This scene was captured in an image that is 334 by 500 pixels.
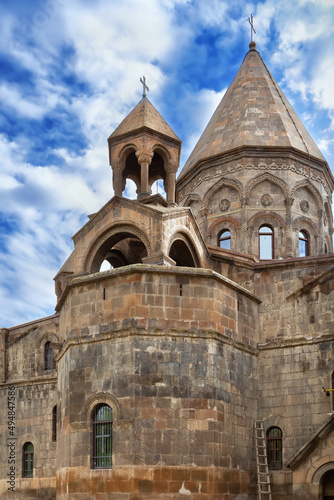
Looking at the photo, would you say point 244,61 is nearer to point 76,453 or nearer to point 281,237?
point 281,237

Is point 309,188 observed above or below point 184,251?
above

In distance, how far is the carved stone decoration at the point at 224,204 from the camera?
24359 millimetres

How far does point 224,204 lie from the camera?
24422 millimetres

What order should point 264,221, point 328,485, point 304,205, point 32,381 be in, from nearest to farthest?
point 328,485 < point 264,221 < point 304,205 < point 32,381

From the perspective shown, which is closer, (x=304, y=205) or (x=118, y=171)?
(x=118, y=171)

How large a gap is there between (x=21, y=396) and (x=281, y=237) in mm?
11141

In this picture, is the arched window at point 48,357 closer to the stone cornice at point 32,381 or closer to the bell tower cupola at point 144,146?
the stone cornice at point 32,381

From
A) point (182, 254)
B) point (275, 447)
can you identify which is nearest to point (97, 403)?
point (275, 447)

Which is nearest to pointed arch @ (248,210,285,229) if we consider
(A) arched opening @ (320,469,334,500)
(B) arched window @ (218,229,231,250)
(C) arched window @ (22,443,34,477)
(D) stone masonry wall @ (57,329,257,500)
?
(B) arched window @ (218,229,231,250)

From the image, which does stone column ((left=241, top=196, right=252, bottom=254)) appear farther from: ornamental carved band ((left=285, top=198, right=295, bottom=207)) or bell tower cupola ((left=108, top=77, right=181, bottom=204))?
bell tower cupola ((left=108, top=77, right=181, bottom=204))

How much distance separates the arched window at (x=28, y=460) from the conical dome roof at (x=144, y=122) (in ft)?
40.0

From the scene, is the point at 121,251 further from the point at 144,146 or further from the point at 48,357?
the point at 48,357

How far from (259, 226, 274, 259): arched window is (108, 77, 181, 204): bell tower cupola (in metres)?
4.95

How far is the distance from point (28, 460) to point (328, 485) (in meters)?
12.4
